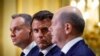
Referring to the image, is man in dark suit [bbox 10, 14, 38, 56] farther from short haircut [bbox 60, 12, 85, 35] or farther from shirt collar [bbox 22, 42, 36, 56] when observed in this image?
short haircut [bbox 60, 12, 85, 35]

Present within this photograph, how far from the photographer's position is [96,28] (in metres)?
6.07

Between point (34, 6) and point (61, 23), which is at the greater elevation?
point (61, 23)

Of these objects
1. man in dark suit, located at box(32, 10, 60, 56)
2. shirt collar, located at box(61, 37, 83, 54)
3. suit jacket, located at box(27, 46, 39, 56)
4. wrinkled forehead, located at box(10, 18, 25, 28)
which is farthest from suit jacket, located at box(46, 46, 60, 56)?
wrinkled forehead, located at box(10, 18, 25, 28)

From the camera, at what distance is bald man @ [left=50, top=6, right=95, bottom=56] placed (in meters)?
1.68

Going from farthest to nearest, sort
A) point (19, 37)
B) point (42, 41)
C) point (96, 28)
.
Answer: point (96, 28) < point (19, 37) < point (42, 41)

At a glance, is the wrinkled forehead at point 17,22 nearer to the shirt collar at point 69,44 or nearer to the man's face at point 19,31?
the man's face at point 19,31

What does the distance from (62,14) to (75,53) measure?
0.26m

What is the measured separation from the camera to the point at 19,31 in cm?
232

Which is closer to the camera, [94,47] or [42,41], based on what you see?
[42,41]

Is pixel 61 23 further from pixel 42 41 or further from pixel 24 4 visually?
pixel 24 4

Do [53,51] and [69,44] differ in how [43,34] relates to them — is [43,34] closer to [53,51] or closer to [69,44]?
[53,51]

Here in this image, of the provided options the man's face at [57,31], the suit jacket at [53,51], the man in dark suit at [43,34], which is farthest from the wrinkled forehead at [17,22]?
the man's face at [57,31]

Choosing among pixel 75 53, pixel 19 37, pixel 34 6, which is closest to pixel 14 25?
pixel 19 37

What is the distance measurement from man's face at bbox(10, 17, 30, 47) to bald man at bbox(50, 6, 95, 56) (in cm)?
60
